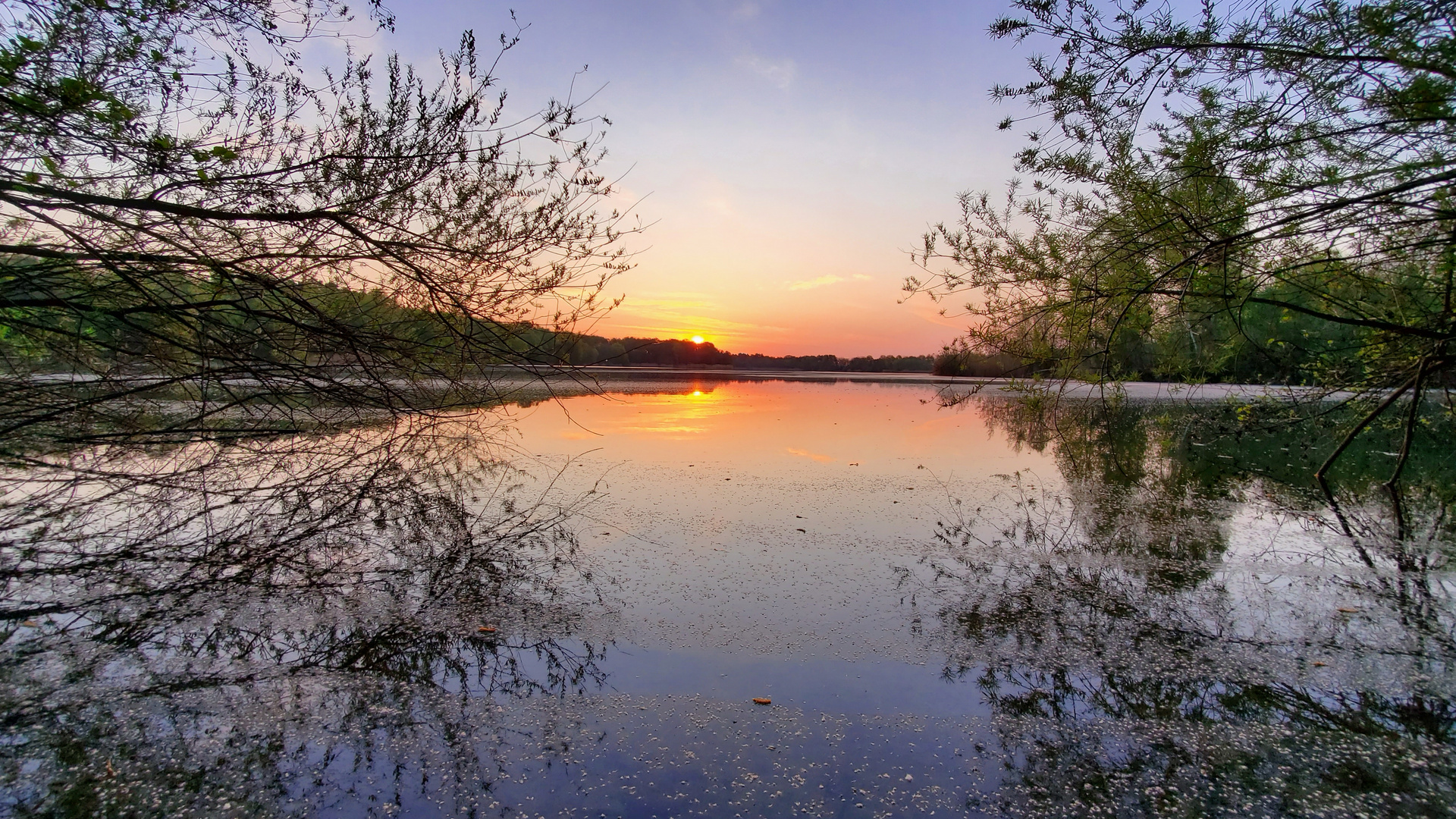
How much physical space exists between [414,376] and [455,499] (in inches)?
55.6

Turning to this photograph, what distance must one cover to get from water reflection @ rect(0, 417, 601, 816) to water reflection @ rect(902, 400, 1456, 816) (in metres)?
1.62

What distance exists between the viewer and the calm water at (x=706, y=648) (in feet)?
6.18

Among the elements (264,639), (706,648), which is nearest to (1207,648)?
(706,648)

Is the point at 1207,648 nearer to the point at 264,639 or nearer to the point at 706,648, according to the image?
the point at 706,648

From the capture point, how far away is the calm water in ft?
6.18

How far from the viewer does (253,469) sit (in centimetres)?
574

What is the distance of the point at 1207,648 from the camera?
277 cm

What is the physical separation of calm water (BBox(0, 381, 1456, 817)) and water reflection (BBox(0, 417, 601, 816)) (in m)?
0.01

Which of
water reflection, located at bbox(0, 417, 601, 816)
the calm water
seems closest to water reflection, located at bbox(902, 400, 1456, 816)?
the calm water

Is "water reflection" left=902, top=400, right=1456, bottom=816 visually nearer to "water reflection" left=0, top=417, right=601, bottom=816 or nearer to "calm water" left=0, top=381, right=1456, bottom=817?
"calm water" left=0, top=381, right=1456, bottom=817

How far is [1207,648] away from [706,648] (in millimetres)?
2022

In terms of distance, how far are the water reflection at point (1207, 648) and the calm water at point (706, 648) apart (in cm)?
2

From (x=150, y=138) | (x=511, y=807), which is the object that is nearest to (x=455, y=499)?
(x=150, y=138)

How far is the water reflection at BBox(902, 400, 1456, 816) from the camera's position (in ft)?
6.30
